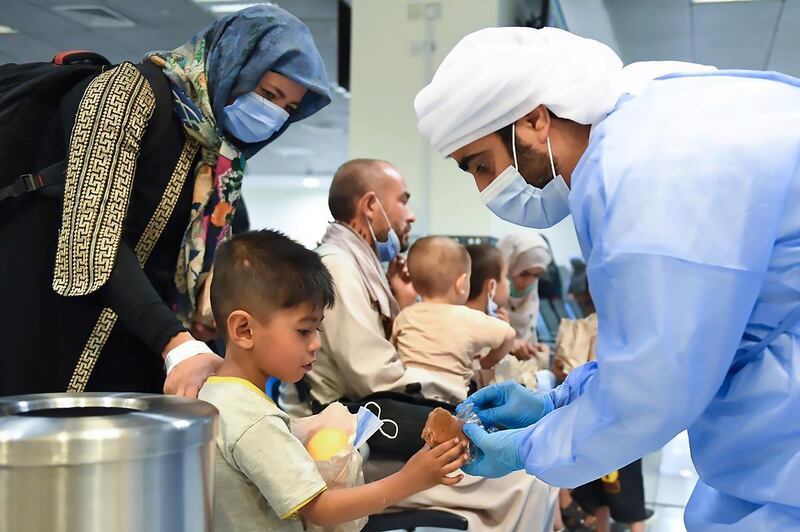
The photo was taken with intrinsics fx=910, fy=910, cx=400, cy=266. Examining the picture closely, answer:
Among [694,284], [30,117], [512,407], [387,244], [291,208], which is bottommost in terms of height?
[291,208]

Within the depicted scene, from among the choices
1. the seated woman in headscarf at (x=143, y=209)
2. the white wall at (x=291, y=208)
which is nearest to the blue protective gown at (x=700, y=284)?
the seated woman in headscarf at (x=143, y=209)

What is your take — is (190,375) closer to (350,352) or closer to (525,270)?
(350,352)

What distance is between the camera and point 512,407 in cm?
171

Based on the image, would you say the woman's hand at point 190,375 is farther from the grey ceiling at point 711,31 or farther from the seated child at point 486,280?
the grey ceiling at point 711,31

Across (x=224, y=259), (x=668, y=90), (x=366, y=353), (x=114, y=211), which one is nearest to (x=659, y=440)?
(x=668, y=90)

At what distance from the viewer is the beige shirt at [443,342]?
280 centimetres

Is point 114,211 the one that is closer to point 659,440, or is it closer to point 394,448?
point 394,448

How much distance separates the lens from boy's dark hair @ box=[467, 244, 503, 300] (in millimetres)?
3576

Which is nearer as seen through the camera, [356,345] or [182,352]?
[182,352]

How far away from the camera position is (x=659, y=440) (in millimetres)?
1170

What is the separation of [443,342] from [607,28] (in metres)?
4.91

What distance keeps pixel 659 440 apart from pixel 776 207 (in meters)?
0.33

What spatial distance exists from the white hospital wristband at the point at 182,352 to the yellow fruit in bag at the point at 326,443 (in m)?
0.32

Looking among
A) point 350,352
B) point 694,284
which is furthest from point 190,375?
point 350,352
